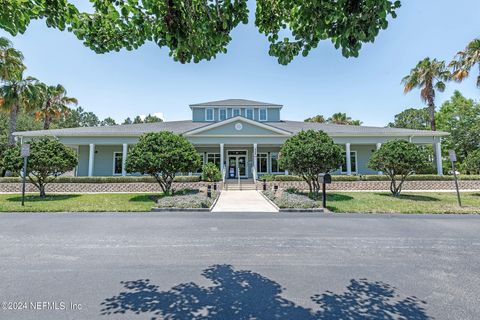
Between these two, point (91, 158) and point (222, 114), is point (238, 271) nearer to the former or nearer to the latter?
point (91, 158)

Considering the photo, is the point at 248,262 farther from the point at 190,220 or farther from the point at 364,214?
the point at 364,214

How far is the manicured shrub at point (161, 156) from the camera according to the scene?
43.1 feet

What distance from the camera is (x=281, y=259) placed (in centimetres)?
475

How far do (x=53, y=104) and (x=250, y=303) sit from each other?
3203cm

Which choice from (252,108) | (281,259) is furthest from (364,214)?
(252,108)

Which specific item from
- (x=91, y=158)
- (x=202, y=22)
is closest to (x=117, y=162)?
(x=91, y=158)

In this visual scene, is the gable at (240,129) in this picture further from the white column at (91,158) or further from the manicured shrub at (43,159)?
the manicured shrub at (43,159)

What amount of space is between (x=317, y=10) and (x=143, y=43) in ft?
7.80

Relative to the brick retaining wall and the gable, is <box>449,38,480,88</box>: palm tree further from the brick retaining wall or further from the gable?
the gable

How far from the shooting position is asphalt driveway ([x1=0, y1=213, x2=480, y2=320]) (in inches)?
119

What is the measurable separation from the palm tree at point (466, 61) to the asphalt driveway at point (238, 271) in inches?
603

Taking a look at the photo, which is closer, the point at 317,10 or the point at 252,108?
the point at 317,10

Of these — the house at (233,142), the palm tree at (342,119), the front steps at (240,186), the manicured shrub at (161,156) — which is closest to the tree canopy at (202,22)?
the manicured shrub at (161,156)

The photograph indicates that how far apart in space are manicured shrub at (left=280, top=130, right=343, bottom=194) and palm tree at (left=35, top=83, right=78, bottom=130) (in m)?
26.0
